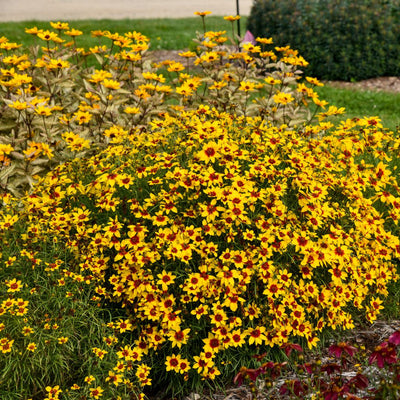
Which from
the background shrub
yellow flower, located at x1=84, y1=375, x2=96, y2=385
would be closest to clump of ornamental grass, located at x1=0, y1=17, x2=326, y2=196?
yellow flower, located at x1=84, y1=375, x2=96, y2=385

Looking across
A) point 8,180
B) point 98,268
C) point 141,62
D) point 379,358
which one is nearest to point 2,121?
point 8,180

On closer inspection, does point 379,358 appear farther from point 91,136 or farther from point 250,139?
point 91,136

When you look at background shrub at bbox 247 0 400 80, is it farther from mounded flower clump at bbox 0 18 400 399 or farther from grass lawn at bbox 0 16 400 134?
mounded flower clump at bbox 0 18 400 399

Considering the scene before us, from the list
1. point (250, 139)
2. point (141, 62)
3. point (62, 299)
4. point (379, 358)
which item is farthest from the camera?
point (141, 62)

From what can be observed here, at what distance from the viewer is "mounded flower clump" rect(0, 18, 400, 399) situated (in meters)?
2.83

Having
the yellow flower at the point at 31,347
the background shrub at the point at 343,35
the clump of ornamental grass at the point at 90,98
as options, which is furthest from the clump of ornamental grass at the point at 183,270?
the background shrub at the point at 343,35

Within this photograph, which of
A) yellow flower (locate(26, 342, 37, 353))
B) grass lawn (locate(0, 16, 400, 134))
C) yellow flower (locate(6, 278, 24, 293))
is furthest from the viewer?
grass lawn (locate(0, 16, 400, 134))

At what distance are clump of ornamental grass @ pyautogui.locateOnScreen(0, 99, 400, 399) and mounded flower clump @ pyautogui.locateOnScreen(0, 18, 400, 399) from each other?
0.4 inches

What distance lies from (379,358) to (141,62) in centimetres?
437

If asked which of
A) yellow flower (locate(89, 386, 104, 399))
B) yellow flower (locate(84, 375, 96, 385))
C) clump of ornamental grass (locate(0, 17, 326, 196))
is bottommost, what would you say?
yellow flower (locate(89, 386, 104, 399))

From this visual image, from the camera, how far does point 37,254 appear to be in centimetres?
312

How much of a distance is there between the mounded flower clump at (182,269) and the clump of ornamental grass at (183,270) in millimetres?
11

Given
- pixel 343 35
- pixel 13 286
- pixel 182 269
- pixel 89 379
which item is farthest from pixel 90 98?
pixel 343 35

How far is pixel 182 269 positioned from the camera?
10.5 ft
